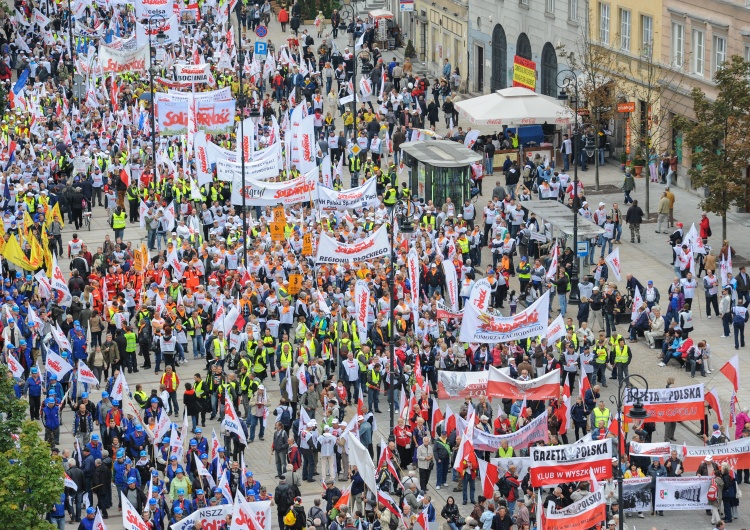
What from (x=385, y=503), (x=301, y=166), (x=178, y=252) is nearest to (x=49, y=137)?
(x=301, y=166)

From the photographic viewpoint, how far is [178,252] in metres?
50.3

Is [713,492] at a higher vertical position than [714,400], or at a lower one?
lower

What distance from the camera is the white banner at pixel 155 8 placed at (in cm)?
7325

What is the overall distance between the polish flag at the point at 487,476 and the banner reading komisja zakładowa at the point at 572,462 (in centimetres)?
179

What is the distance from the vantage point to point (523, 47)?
74.4 metres

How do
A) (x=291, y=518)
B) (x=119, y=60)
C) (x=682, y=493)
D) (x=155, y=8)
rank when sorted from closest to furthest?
(x=291, y=518) < (x=682, y=493) < (x=119, y=60) < (x=155, y=8)

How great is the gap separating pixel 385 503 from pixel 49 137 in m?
31.7

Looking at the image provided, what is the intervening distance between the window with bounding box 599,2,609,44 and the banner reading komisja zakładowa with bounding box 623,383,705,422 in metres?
31.3

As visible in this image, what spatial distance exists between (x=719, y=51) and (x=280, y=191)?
15.5 m

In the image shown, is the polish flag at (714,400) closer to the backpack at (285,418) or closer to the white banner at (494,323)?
the white banner at (494,323)

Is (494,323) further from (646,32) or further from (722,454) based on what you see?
(646,32)

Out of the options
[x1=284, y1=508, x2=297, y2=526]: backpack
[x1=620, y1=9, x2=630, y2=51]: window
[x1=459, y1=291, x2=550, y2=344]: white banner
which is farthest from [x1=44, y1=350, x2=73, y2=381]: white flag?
[x1=620, y1=9, x2=630, y2=51]: window

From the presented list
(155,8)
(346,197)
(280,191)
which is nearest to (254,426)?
(280,191)

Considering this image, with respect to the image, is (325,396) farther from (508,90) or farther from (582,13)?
(582,13)
